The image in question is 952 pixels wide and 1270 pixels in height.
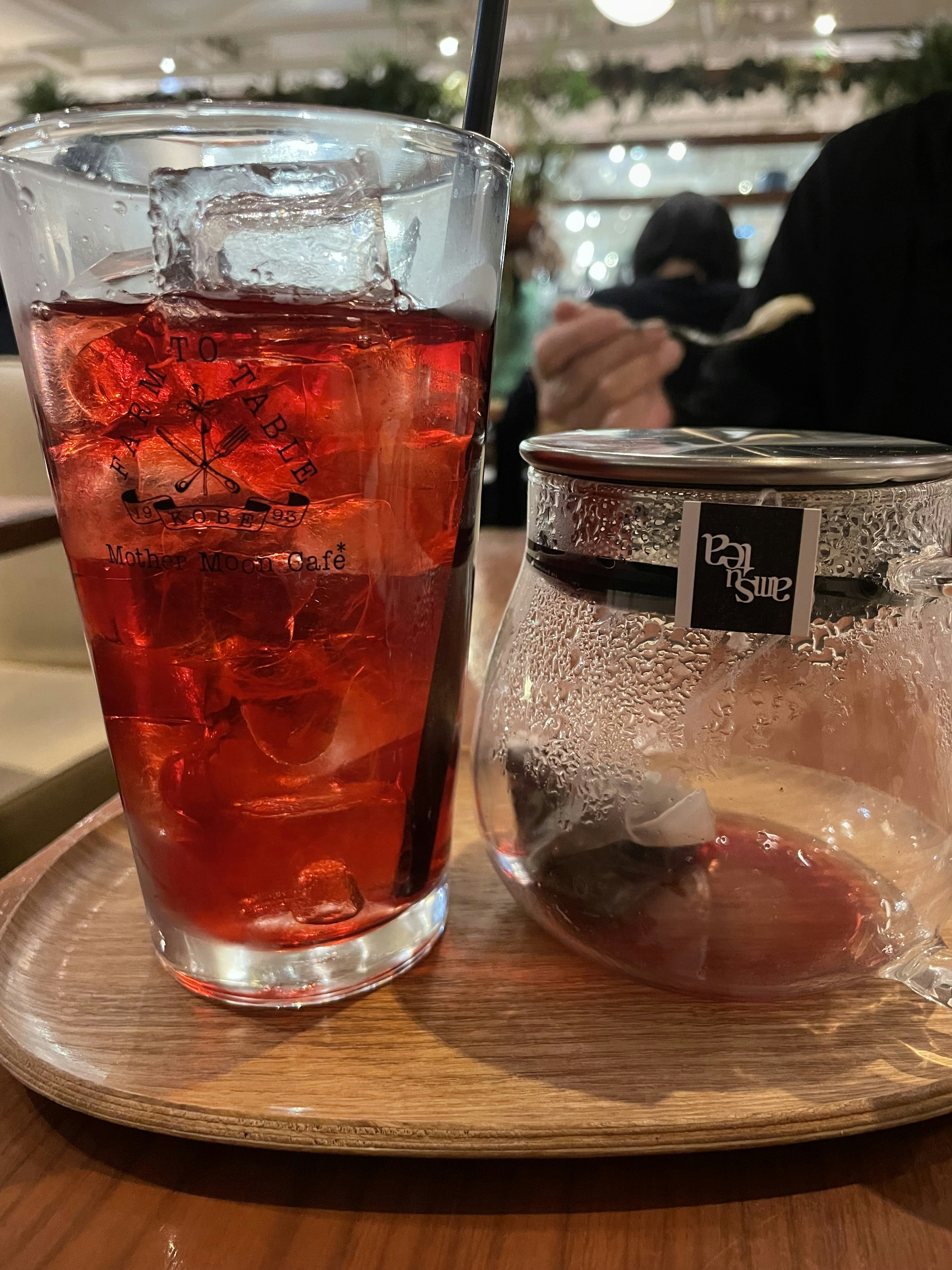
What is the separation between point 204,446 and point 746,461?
0.80 feet

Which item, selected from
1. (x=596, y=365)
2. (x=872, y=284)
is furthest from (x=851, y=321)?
(x=596, y=365)

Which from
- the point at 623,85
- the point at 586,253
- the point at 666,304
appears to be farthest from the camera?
the point at 586,253

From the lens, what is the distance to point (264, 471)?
429 millimetres

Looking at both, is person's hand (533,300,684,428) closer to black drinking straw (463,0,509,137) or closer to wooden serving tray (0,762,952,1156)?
black drinking straw (463,0,509,137)

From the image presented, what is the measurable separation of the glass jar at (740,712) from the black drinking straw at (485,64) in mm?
188

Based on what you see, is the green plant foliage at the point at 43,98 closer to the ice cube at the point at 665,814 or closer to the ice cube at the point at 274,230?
the ice cube at the point at 274,230

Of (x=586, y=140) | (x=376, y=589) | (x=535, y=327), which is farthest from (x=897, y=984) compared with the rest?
(x=586, y=140)

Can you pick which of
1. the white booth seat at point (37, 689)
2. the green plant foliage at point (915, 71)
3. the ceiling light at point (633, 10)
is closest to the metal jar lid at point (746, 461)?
the white booth seat at point (37, 689)

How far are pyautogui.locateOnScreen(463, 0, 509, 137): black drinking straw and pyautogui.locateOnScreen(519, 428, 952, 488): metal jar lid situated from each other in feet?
0.61

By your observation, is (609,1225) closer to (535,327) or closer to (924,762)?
(924,762)

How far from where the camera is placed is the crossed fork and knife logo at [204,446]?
0.42m

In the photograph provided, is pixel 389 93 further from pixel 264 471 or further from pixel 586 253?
pixel 264 471

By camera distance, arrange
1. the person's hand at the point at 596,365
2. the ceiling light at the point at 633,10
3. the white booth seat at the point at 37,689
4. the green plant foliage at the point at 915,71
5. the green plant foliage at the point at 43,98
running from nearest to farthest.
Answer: the white booth seat at the point at 37,689, the person's hand at the point at 596,365, the green plant foliage at the point at 915,71, the ceiling light at the point at 633,10, the green plant foliage at the point at 43,98

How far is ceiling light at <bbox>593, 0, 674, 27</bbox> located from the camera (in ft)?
12.5
